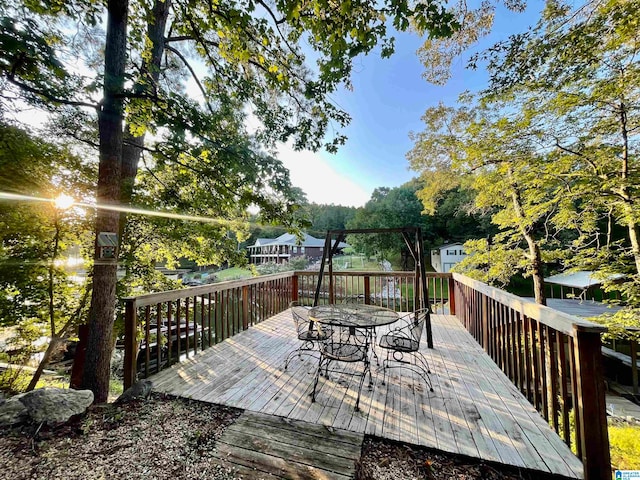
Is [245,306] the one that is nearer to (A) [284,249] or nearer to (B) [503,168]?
(B) [503,168]

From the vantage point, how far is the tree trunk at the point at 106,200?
111 inches

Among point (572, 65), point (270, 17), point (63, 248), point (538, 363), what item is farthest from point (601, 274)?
point (63, 248)

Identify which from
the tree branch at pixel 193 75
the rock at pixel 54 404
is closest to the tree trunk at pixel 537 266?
the tree branch at pixel 193 75

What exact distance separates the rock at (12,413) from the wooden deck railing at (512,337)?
2.43 ft

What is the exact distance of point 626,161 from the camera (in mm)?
4449

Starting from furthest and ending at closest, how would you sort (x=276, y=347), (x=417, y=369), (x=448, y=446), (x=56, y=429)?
(x=276, y=347) → (x=417, y=369) → (x=56, y=429) → (x=448, y=446)

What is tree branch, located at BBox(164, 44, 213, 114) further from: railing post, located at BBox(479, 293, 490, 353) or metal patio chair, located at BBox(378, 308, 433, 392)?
railing post, located at BBox(479, 293, 490, 353)

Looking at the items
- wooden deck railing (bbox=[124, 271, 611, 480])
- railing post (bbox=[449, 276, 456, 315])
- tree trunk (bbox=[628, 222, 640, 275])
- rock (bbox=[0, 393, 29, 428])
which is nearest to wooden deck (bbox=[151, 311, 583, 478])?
wooden deck railing (bbox=[124, 271, 611, 480])

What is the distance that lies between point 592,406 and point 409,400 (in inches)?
52.2

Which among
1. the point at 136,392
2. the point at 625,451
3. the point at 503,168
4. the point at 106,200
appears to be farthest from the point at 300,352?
the point at 503,168

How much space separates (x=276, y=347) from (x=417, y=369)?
2012mm

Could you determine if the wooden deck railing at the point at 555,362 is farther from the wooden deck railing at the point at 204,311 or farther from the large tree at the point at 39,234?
the large tree at the point at 39,234

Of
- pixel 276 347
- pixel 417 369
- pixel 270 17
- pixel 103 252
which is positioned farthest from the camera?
pixel 276 347

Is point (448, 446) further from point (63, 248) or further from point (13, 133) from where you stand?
point (13, 133)
